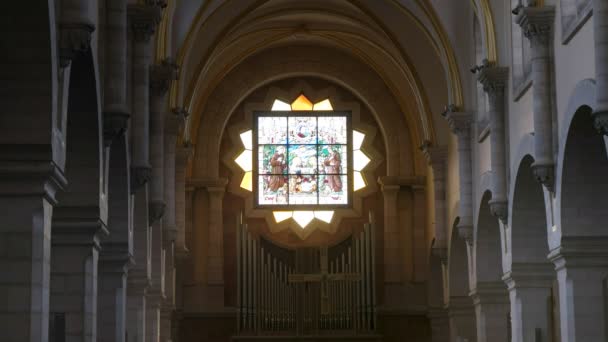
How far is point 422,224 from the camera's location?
119 ft

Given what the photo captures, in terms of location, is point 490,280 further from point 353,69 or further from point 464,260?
point 353,69

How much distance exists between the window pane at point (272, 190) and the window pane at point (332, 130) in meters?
1.80

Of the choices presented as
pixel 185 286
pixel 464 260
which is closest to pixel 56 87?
pixel 464 260

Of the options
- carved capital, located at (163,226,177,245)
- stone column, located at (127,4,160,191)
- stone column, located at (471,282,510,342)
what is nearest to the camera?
stone column, located at (127,4,160,191)

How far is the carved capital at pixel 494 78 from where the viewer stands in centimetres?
2441

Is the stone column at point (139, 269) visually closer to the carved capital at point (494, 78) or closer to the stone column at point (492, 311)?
the carved capital at point (494, 78)

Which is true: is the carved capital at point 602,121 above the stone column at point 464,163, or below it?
below

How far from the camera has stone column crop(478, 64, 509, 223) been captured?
24.4 metres

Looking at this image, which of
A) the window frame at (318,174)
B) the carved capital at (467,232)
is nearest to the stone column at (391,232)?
the window frame at (318,174)

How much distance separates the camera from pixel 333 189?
124 feet

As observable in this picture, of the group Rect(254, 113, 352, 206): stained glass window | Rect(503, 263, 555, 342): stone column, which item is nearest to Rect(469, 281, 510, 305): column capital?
Rect(503, 263, 555, 342): stone column

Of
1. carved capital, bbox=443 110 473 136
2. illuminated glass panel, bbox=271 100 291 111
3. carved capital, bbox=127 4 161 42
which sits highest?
illuminated glass panel, bbox=271 100 291 111

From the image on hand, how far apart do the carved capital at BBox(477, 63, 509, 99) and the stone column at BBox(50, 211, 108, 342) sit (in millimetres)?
10509

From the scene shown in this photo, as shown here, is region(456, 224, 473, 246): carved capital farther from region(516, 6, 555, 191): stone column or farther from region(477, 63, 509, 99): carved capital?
region(516, 6, 555, 191): stone column
